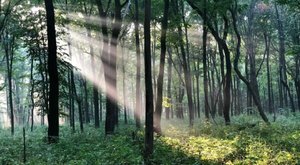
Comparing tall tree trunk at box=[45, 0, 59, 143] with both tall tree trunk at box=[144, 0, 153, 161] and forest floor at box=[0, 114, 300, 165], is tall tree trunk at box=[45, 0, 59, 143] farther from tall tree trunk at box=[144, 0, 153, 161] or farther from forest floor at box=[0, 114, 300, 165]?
tall tree trunk at box=[144, 0, 153, 161]

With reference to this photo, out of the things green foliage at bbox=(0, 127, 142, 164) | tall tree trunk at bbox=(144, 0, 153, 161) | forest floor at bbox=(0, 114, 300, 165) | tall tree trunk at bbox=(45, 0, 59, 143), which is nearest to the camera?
forest floor at bbox=(0, 114, 300, 165)

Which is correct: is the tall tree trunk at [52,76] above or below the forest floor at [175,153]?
above

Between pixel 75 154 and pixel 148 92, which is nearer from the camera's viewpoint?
pixel 148 92

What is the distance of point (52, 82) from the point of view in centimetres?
1711

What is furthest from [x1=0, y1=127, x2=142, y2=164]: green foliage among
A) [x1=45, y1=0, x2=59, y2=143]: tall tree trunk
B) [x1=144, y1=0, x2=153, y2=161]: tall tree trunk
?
[x1=45, y1=0, x2=59, y2=143]: tall tree trunk

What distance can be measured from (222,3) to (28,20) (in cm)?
1267

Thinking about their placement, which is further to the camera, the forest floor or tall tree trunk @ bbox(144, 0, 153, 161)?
tall tree trunk @ bbox(144, 0, 153, 161)

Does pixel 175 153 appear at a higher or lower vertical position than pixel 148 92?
lower

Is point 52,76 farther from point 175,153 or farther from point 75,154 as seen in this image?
point 175,153

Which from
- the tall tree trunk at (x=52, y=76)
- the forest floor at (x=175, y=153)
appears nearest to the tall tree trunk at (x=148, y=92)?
the forest floor at (x=175, y=153)

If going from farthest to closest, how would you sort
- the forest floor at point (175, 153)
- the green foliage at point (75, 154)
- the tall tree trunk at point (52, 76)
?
1. the tall tree trunk at point (52, 76)
2. the green foliage at point (75, 154)
3. the forest floor at point (175, 153)

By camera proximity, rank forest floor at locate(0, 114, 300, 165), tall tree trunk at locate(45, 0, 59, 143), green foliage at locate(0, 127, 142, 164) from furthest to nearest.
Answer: tall tree trunk at locate(45, 0, 59, 143) < green foliage at locate(0, 127, 142, 164) < forest floor at locate(0, 114, 300, 165)

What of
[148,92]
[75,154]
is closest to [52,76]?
[75,154]

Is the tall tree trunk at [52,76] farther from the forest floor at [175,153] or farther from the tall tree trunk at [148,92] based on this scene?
the tall tree trunk at [148,92]
